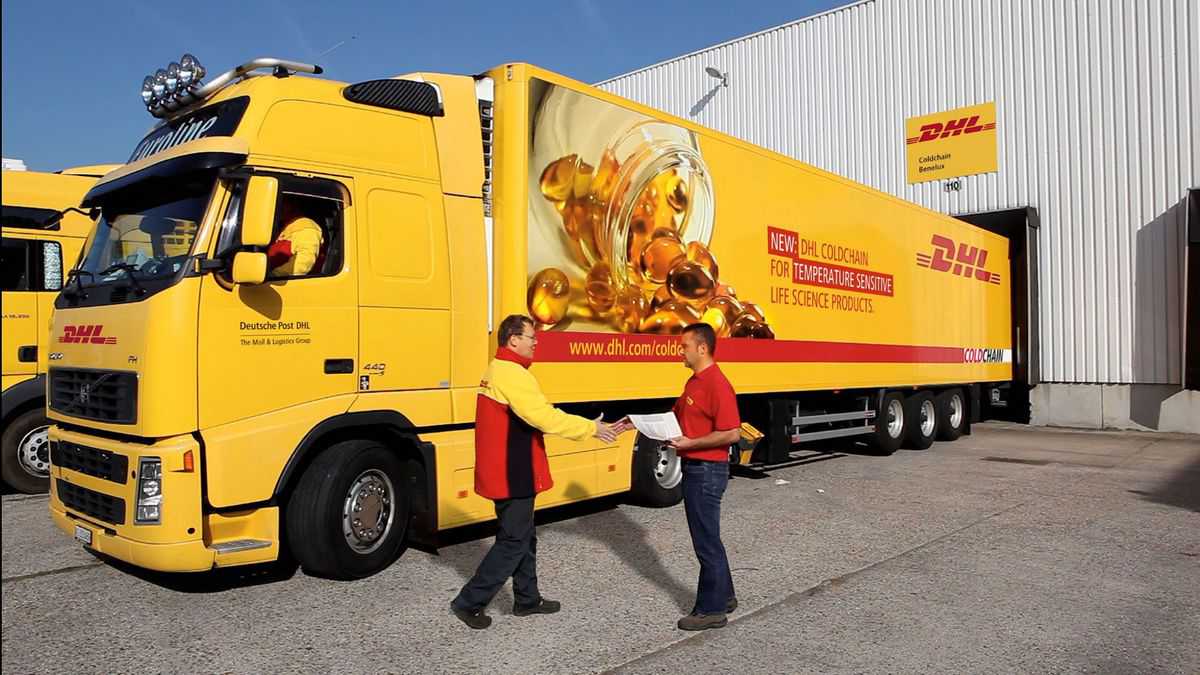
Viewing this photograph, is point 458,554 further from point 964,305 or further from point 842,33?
point 842,33

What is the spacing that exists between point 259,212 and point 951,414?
12625 mm

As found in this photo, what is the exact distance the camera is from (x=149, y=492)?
5004 mm

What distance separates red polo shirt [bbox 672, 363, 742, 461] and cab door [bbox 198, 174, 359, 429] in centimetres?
236

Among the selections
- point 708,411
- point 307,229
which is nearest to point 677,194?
point 307,229

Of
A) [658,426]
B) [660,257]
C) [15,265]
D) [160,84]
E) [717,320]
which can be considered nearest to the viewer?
[658,426]

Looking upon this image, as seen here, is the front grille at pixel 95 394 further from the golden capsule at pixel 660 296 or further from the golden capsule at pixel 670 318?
the golden capsule at pixel 660 296

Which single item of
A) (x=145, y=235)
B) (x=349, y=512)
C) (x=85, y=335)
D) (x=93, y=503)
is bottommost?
(x=349, y=512)

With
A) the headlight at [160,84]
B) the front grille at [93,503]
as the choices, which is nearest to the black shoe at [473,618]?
the front grille at [93,503]

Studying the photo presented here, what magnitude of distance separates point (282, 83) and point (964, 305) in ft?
40.3

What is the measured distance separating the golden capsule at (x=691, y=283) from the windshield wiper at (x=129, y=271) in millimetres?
4515

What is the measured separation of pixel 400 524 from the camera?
6.06 meters

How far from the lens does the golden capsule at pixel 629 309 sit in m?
7.66

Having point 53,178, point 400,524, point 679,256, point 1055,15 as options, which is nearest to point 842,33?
point 1055,15

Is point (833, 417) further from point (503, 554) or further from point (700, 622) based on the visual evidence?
point (503, 554)
